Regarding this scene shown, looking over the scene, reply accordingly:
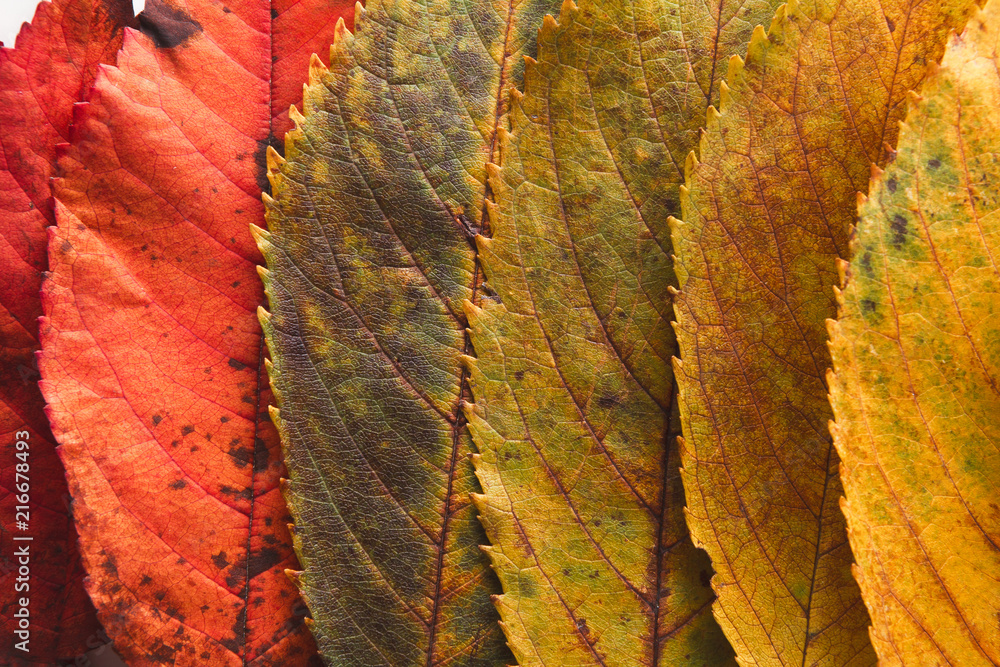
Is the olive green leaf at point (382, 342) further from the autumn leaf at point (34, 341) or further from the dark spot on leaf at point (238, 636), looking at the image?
the autumn leaf at point (34, 341)

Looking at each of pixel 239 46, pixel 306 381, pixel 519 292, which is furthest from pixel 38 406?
pixel 519 292

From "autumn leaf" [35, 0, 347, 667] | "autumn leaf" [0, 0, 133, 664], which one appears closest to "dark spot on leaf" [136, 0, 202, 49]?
"autumn leaf" [35, 0, 347, 667]

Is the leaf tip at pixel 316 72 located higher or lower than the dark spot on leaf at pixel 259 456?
higher

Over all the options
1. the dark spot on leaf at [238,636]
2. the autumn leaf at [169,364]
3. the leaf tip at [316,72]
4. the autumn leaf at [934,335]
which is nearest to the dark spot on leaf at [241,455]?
the autumn leaf at [169,364]

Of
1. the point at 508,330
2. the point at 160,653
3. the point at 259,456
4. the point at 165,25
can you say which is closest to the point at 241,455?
the point at 259,456

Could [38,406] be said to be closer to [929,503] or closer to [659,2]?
[659,2]

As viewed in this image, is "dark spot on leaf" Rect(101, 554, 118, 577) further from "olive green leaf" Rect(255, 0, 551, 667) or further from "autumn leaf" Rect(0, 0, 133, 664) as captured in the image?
"olive green leaf" Rect(255, 0, 551, 667)

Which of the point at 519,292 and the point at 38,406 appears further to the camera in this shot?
the point at 38,406
